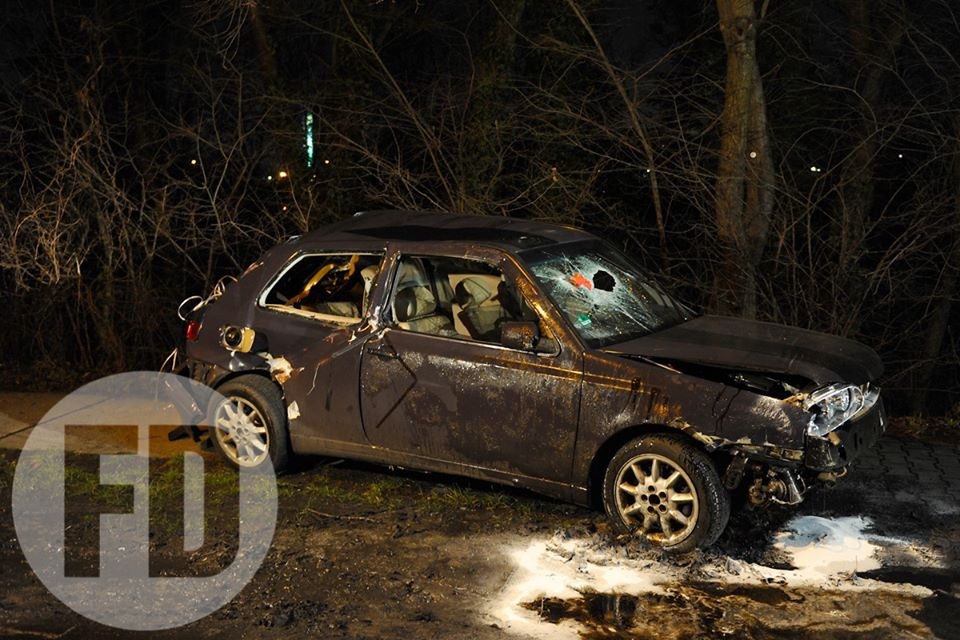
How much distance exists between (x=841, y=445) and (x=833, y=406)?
221 mm

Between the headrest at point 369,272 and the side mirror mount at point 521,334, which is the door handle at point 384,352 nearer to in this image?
the headrest at point 369,272

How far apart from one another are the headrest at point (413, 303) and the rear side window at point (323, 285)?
0.36 metres

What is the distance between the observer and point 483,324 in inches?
273

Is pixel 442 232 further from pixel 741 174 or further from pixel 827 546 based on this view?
pixel 741 174

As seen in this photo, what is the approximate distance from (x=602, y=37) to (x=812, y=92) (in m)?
2.75

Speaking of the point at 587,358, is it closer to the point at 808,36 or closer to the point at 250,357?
the point at 250,357

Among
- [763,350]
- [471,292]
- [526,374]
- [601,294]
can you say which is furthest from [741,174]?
[526,374]

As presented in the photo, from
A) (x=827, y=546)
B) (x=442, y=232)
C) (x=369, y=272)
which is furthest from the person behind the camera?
(x=369, y=272)

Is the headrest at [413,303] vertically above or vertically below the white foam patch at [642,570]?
above

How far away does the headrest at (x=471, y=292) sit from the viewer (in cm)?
705

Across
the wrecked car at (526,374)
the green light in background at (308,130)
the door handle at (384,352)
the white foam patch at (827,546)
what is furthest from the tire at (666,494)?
the green light in background at (308,130)

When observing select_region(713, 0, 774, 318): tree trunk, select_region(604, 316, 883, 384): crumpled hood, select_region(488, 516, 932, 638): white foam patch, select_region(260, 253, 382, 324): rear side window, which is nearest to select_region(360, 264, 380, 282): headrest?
select_region(260, 253, 382, 324): rear side window

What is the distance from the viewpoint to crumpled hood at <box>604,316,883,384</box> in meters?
6.02

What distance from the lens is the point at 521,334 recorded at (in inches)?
245
